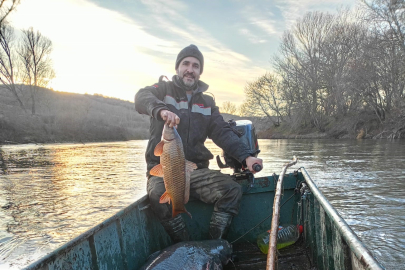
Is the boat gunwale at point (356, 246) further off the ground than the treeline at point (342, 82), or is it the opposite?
the treeline at point (342, 82)

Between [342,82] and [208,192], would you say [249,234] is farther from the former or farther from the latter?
[342,82]

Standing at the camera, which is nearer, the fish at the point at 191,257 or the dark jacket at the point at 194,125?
the fish at the point at 191,257

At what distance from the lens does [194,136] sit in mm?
3855

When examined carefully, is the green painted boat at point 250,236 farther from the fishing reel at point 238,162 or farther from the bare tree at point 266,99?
the bare tree at point 266,99

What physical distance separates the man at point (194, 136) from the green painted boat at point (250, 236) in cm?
34

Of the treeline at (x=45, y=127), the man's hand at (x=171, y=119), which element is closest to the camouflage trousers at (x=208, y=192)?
the man's hand at (x=171, y=119)

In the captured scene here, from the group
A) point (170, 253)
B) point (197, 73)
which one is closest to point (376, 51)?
point (197, 73)

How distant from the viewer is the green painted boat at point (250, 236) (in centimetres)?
204

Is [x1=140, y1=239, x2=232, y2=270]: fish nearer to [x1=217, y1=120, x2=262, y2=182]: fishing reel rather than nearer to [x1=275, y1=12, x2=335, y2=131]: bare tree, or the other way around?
[x1=217, y1=120, x2=262, y2=182]: fishing reel

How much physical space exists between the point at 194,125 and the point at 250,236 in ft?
5.65

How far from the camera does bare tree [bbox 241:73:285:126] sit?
148 feet

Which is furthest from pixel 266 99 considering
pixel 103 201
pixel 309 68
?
pixel 103 201

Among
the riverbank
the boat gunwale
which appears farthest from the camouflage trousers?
the riverbank

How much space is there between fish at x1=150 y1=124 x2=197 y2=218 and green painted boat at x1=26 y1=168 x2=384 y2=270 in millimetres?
528
